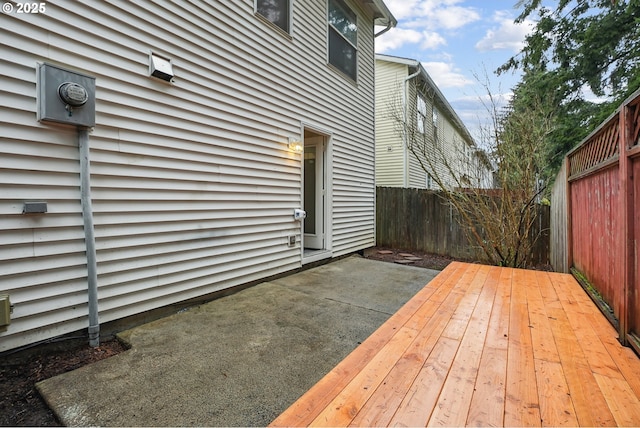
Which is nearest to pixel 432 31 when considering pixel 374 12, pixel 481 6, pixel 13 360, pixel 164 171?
pixel 481 6

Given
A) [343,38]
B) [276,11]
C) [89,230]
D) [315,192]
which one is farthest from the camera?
[343,38]

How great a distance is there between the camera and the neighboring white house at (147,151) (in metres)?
2.08

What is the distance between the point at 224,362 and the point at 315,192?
3.77 meters

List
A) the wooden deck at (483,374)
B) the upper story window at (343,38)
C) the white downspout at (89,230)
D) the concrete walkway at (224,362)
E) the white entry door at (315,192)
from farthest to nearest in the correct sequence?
the upper story window at (343,38) < the white entry door at (315,192) < the white downspout at (89,230) < the concrete walkway at (224,362) < the wooden deck at (483,374)

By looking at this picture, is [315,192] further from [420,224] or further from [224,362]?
[224,362]

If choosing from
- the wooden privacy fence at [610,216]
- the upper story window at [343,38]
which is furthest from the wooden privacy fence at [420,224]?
the upper story window at [343,38]

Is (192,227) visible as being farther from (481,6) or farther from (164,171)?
(481,6)

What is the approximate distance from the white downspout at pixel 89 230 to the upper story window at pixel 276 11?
9.23 feet

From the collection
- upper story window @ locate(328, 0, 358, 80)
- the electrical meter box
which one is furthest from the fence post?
upper story window @ locate(328, 0, 358, 80)

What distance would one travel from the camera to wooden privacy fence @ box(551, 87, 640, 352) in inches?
72.3

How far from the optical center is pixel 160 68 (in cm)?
276

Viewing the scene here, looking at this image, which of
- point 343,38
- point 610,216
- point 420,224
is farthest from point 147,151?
point 420,224

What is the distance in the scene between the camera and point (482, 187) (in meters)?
→ 5.70

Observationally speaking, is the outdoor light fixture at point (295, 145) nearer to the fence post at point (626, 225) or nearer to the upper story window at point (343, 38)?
the upper story window at point (343, 38)
